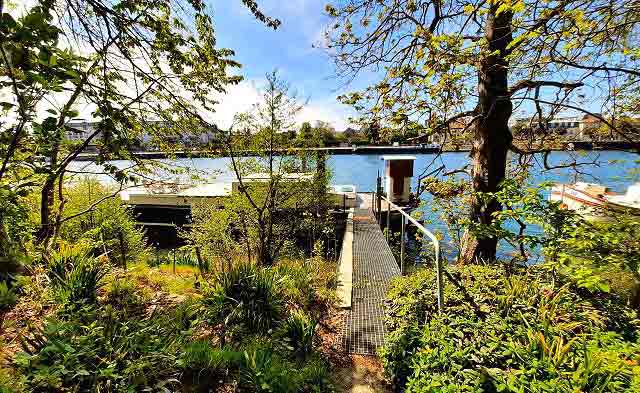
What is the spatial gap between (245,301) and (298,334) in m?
0.77

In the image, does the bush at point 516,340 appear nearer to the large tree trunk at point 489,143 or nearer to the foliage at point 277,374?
the foliage at point 277,374

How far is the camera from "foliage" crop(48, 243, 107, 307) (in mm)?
2975

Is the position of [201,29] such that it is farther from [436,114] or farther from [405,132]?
[436,114]

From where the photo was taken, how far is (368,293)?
4.14m

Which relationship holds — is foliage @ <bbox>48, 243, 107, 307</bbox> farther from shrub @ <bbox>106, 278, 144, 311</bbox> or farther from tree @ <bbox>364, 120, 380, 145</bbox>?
tree @ <bbox>364, 120, 380, 145</bbox>

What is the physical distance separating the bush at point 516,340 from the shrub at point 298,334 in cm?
76

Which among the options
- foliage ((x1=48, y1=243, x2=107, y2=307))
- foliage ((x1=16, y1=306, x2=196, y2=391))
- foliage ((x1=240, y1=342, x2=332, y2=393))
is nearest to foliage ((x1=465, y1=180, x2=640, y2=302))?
foliage ((x1=240, y1=342, x2=332, y2=393))

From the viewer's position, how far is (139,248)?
801 centimetres

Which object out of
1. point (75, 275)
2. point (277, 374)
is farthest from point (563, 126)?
point (75, 275)

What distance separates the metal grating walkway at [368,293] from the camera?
305cm

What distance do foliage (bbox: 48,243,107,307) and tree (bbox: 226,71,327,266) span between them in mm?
2637

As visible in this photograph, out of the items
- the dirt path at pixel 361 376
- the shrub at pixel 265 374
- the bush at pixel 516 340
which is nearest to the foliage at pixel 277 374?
the shrub at pixel 265 374

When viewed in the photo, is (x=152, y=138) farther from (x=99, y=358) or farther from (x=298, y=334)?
(x=298, y=334)

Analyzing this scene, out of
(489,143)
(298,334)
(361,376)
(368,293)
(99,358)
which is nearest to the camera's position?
(99,358)
